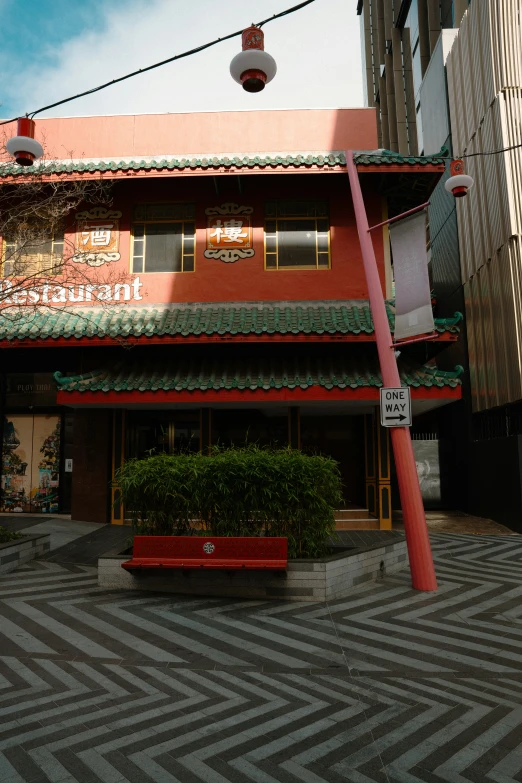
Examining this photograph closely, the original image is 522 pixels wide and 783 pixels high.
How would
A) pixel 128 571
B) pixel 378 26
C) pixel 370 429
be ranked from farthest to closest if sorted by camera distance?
pixel 378 26
pixel 370 429
pixel 128 571

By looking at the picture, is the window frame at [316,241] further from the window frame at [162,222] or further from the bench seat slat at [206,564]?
the bench seat slat at [206,564]

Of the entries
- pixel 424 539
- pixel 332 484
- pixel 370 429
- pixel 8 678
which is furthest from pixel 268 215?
pixel 8 678

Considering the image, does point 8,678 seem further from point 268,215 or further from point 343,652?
point 268,215

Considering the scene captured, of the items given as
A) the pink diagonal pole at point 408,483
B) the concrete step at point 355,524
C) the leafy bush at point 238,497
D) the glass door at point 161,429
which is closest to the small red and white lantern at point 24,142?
the leafy bush at point 238,497

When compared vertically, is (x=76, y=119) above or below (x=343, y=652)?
above

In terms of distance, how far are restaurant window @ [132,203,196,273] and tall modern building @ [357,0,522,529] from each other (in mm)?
7032

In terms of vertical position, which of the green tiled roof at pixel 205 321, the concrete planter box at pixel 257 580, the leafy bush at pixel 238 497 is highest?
the green tiled roof at pixel 205 321

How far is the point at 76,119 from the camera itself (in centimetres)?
1614

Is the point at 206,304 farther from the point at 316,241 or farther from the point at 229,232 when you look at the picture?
the point at 316,241

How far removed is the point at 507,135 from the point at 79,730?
52.5ft

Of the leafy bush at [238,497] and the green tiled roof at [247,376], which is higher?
the green tiled roof at [247,376]

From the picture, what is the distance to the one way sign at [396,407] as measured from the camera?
8.16 m

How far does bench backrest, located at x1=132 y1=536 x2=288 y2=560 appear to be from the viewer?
7.62 metres

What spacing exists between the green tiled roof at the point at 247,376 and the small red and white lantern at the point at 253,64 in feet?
23.0
